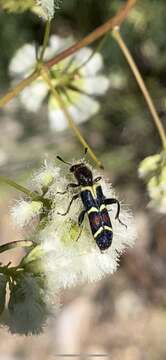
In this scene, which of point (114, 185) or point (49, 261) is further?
point (114, 185)

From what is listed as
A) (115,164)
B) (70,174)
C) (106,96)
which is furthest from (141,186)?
(70,174)

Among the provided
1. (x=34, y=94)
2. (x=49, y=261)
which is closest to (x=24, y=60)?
(x=34, y=94)

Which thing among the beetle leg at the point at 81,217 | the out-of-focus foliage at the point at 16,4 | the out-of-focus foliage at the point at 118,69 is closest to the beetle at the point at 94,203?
the beetle leg at the point at 81,217

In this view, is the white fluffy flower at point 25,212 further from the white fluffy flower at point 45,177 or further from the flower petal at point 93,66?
the flower petal at point 93,66

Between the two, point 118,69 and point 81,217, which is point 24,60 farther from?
point 81,217

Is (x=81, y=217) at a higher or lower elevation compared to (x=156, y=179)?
lower

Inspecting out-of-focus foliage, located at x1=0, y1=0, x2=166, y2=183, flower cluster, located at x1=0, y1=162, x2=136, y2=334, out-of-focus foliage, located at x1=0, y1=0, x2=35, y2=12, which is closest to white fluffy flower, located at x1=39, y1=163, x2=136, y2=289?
flower cluster, located at x1=0, y1=162, x2=136, y2=334
